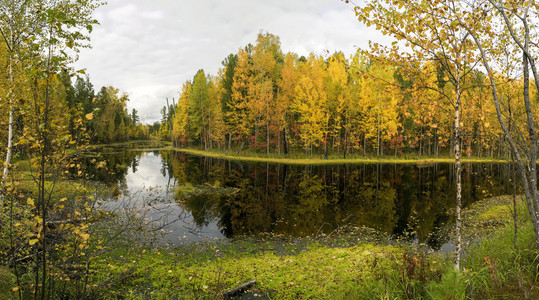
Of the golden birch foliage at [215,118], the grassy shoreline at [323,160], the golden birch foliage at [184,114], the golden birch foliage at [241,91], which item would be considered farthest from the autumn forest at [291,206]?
the golden birch foliage at [184,114]

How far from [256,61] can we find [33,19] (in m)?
29.2

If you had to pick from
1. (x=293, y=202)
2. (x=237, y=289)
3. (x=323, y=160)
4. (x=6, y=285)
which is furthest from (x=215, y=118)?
(x=6, y=285)

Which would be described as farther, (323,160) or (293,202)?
(323,160)

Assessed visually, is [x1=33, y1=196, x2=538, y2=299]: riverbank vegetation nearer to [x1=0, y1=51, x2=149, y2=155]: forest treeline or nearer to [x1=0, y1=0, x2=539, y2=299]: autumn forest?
[x1=0, y1=0, x2=539, y2=299]: autumn forest

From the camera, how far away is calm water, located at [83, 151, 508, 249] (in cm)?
1145

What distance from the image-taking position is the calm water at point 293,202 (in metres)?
11.4

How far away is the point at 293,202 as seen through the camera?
1556 cm

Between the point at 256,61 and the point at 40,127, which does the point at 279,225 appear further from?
the point at 256,61

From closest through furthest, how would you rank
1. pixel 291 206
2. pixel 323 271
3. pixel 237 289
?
pixel 237 289
pixel 323 271
pixel 291 206

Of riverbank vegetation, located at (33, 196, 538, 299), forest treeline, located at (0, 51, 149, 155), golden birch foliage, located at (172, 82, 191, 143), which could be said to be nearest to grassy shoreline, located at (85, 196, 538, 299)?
riverbank vegetation, located at (33, 196, 538, 299)

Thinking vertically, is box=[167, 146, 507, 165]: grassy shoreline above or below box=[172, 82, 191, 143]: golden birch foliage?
below

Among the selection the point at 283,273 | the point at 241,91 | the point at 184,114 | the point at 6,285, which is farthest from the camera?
the point at 184,114

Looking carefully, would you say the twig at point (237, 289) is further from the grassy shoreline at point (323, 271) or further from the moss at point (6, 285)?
the moss at point (6, 285)

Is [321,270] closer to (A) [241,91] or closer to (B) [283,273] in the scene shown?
(B) [283,273]
